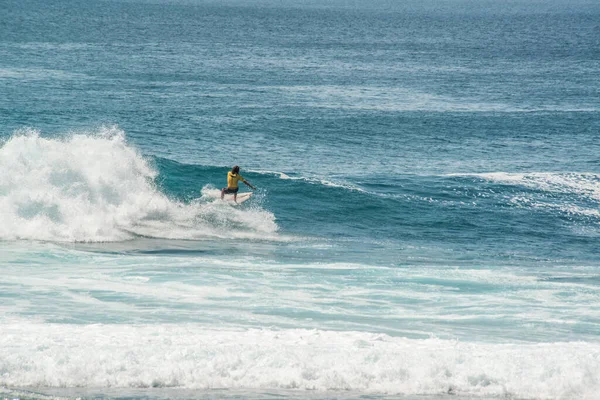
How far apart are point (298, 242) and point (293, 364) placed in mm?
11817

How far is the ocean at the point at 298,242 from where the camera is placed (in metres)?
12.9

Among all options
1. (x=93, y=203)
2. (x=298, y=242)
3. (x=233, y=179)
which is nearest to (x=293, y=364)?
(x=298, y=242)

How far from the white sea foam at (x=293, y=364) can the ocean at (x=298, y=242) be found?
33 millimetres

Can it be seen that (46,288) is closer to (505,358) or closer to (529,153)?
(505,358)

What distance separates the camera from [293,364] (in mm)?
12977

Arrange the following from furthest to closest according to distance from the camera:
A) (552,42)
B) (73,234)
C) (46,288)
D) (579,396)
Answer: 1. (552,42)
2. (73,234)
3. (46,288)
4. (579,396)

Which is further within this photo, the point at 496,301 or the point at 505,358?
the point at 496,301

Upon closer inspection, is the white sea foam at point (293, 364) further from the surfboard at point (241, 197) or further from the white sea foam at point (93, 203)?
the surfboard at point (241, 197)

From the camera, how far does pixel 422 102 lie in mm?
56469

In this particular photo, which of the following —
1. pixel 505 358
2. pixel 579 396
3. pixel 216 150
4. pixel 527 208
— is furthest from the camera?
pixel 216 150

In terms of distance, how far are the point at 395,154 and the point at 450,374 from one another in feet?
91.0

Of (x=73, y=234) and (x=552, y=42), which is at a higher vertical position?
(x=552, y=42)

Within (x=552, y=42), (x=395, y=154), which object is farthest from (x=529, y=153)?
(x=552, y=42)

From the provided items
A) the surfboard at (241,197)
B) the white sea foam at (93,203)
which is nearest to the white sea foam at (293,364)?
the white sea foam at (93,203)
